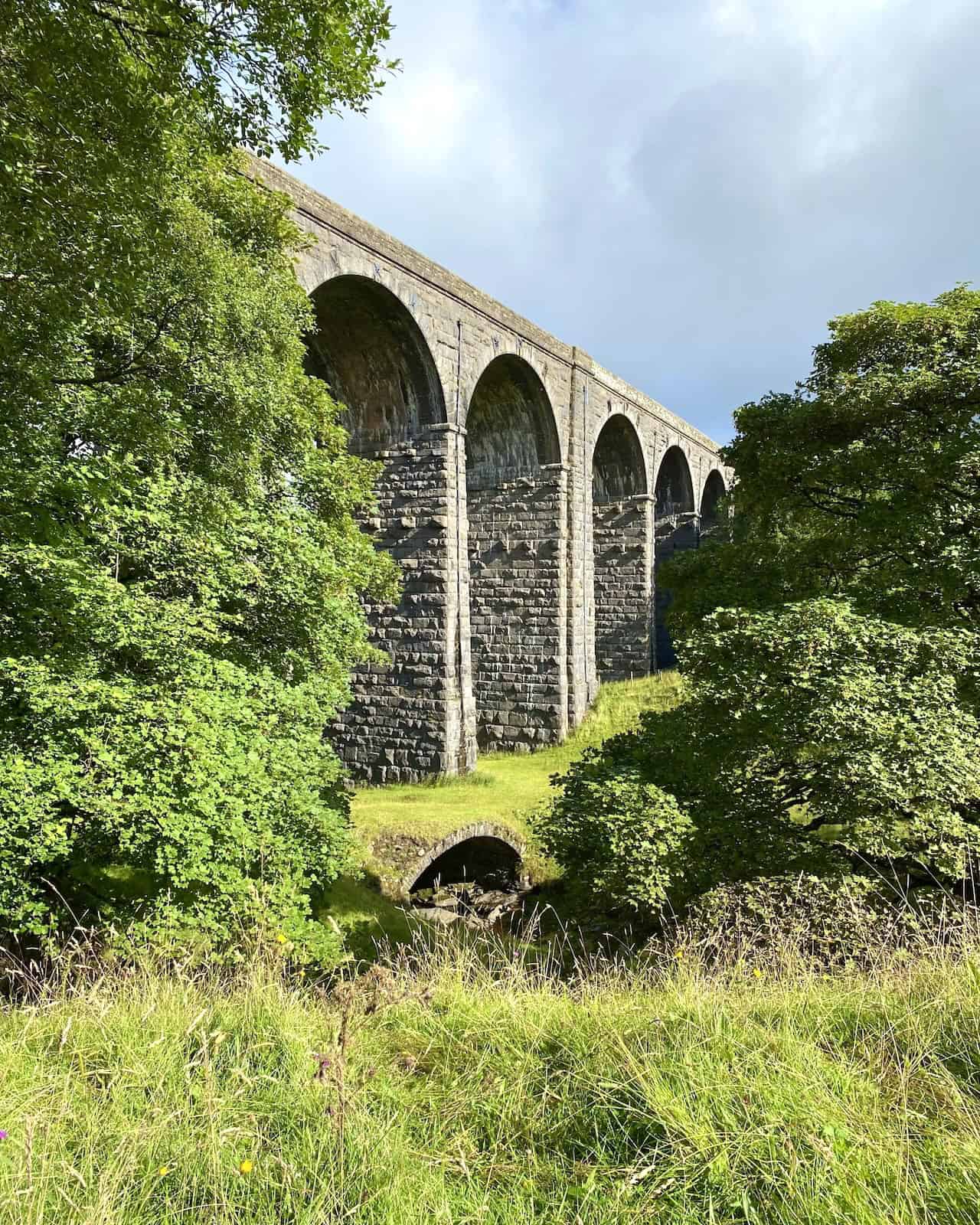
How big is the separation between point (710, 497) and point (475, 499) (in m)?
15.4

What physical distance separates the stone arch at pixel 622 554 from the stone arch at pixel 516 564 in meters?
4.49

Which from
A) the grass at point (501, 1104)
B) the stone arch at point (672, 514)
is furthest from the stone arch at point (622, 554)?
the grass at point (501, 1104)

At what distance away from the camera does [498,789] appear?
42.9 ft

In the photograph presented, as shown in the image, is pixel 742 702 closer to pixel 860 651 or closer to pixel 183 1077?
pixel 860 651

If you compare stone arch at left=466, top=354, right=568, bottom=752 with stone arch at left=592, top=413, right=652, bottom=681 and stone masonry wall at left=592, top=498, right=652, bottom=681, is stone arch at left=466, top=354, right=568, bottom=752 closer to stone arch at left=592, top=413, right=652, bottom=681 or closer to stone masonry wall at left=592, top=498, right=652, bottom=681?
stone arch at left=592, top=413, right=652, bottom=681

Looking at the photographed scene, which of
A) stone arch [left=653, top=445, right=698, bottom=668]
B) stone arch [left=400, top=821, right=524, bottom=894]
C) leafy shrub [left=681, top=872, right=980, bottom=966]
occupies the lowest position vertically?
stone arch [left=400, top=821, right=524, bottom=894]

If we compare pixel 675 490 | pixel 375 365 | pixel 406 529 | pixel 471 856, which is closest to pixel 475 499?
pixel 406 529

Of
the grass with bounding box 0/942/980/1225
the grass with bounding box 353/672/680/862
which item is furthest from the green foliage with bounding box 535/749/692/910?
the grass with bounding box 0/942/980/1225

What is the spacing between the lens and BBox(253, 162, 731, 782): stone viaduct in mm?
12922

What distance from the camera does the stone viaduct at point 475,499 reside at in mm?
12922

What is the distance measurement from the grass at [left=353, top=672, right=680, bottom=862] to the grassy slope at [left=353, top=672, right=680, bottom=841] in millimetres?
11

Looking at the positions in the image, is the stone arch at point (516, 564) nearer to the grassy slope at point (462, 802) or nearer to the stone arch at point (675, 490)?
the grassy slope at point (462, 802)

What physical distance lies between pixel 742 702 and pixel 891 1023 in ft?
10.3

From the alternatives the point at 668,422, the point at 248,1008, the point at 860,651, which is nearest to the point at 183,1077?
the point at 248,1008
